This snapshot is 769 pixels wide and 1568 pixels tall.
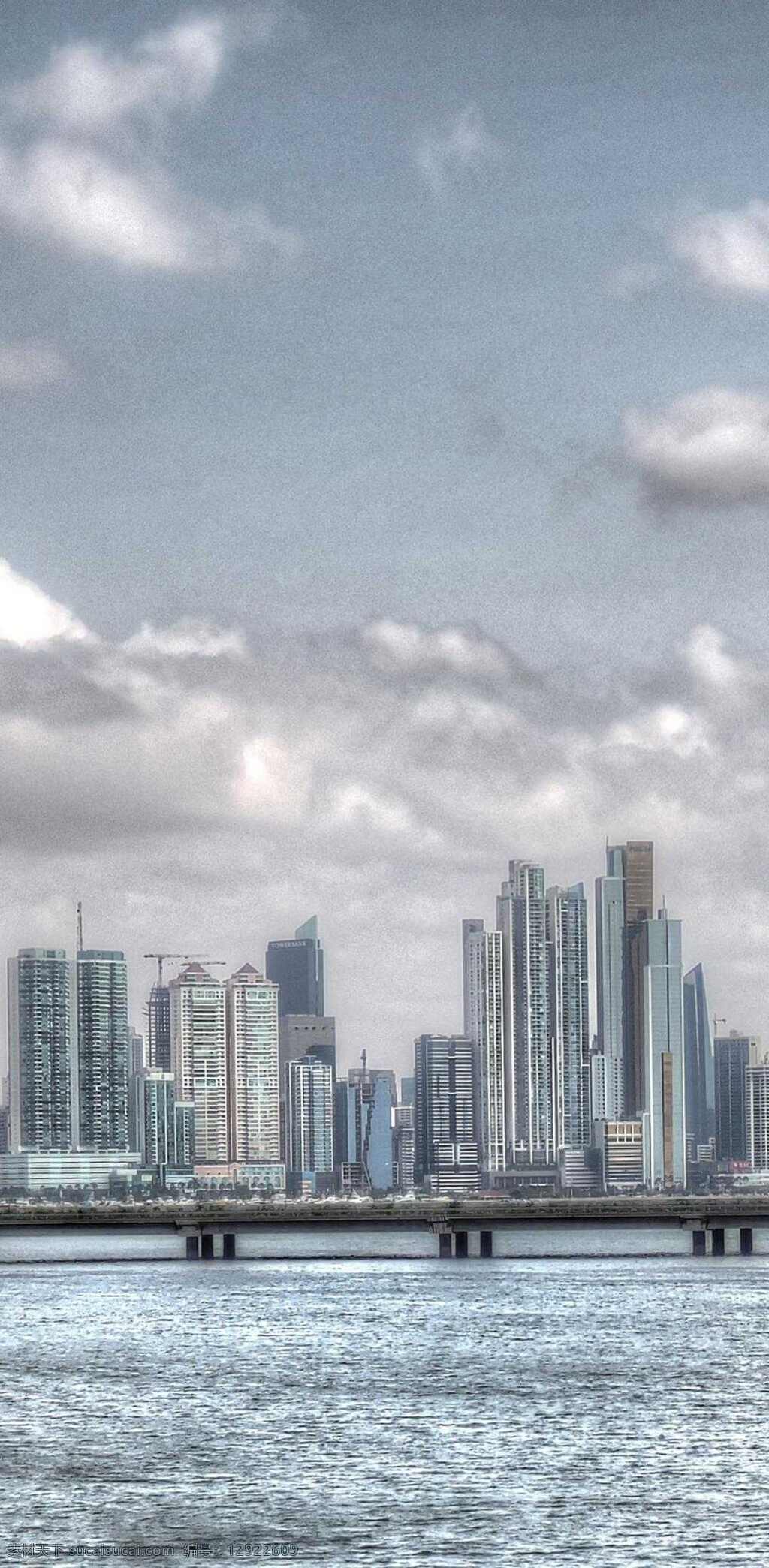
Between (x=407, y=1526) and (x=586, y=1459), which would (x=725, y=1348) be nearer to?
(x=586, y=1459)

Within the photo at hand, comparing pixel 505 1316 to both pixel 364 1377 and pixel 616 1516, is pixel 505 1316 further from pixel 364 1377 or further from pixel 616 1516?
pixel 616 1516

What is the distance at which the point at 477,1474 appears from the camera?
7488 cm

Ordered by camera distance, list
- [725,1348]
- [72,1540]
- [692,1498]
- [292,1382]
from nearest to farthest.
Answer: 1. [72,1540]
2. [692,1498]
3. [292,1382]
4. [725,1348]

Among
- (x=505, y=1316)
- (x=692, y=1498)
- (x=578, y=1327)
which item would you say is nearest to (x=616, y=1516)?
(x=692, y=1498)

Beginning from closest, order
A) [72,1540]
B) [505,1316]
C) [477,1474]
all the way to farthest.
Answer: [72,1540] < [477,1474] < [505,1316]

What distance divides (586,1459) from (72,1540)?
2212 cm

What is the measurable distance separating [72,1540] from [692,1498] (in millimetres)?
18844

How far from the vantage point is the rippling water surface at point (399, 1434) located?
64.2 meters

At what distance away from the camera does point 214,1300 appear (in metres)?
172

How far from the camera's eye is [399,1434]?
86.2 meters

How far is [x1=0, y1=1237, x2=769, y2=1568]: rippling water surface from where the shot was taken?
6425 centimetres

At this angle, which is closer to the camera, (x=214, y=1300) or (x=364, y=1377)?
(x=364, y=1377)

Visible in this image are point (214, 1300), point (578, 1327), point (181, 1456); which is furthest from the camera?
point (214, 1300)

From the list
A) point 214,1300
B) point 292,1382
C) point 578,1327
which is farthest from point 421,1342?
point 214,1300
